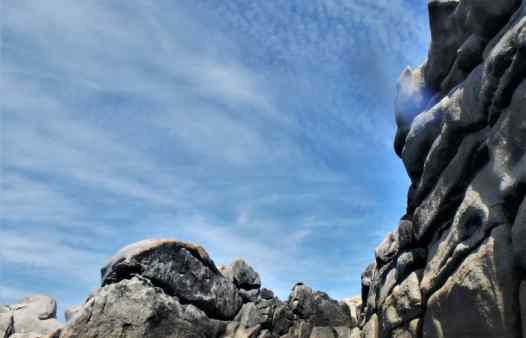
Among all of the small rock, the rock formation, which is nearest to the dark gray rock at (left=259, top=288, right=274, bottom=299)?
the small rock

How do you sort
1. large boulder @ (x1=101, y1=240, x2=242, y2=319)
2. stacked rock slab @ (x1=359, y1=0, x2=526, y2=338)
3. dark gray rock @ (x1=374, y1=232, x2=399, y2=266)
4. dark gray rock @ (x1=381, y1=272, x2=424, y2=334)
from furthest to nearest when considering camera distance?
large boulder @ (x1=101, y1=240, x2=242, y2=319) < dark gray rock @ (x1=374, y1=232, x2=399, y2=266) < dark gray rock @ (x1=381, y1=272, x2=424, y2=334) < stacked rock slab @ (x1=359, y1=0, x2=526, y2=338)

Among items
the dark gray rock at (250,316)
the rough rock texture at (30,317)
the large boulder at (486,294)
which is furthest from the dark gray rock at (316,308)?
the rough rock texture at (30,317)

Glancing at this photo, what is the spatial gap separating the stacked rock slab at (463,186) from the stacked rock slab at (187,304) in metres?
8.63

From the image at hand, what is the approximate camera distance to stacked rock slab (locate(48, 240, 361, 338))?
30312 millimetres

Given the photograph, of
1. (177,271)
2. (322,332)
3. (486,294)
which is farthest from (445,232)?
(322,332)

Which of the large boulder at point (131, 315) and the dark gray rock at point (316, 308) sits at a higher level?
the dark gray rock at point (316, 308)

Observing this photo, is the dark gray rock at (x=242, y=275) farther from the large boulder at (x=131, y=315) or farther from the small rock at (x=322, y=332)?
the large boulder at (x=131, y=315)

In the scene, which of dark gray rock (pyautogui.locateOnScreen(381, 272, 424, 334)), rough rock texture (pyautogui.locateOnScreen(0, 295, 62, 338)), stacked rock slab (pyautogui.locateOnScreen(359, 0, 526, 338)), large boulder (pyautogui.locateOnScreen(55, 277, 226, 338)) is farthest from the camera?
rough rock texture (pyautogui.locateOnScreen(0, 295, 62, 338))

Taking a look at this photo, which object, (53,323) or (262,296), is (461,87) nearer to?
(262,296)

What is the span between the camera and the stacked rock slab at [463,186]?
12.8m

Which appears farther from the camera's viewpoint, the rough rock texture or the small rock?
the rough rock texture

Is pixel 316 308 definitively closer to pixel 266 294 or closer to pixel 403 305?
pixel 266 294

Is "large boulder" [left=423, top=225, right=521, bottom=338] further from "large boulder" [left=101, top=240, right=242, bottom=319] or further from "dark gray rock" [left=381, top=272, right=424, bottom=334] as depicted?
"large boulder" [left=101, top=240, right=242, bottom=319]

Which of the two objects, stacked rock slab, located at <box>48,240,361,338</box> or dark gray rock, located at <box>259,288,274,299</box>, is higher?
dark gray rock, located at <box>259,288,274,299</box>
